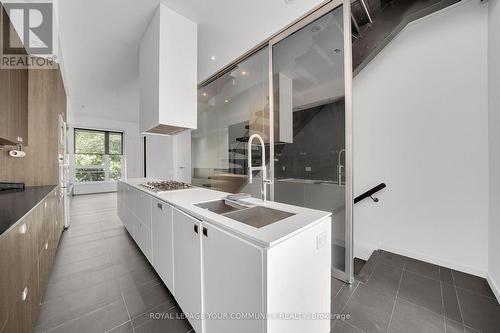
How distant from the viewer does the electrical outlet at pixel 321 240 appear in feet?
3.65

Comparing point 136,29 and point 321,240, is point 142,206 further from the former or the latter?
point 136,29

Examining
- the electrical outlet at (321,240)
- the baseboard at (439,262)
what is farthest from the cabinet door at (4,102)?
the baseboard at (439,262)

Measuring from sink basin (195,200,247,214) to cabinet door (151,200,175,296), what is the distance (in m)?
0.29

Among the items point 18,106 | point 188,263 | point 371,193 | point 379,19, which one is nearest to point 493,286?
point 371,193

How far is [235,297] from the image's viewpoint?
94 centimetres

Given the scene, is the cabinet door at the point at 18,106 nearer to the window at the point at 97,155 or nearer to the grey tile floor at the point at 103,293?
the grey tile floor at the point at 103,293

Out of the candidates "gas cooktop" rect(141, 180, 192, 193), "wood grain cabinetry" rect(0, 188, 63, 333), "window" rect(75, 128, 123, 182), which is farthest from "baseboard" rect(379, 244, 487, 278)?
"window" rect(75, 128, 123, 182)

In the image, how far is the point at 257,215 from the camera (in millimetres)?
1476

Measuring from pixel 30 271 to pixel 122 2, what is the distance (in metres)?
2.52

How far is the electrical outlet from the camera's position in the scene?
3.65ft

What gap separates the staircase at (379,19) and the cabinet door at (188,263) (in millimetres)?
2537

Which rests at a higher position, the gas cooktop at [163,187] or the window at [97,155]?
the window at [97,155]

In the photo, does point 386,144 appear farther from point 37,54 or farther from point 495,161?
point 37,54

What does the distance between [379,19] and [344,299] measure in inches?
116
